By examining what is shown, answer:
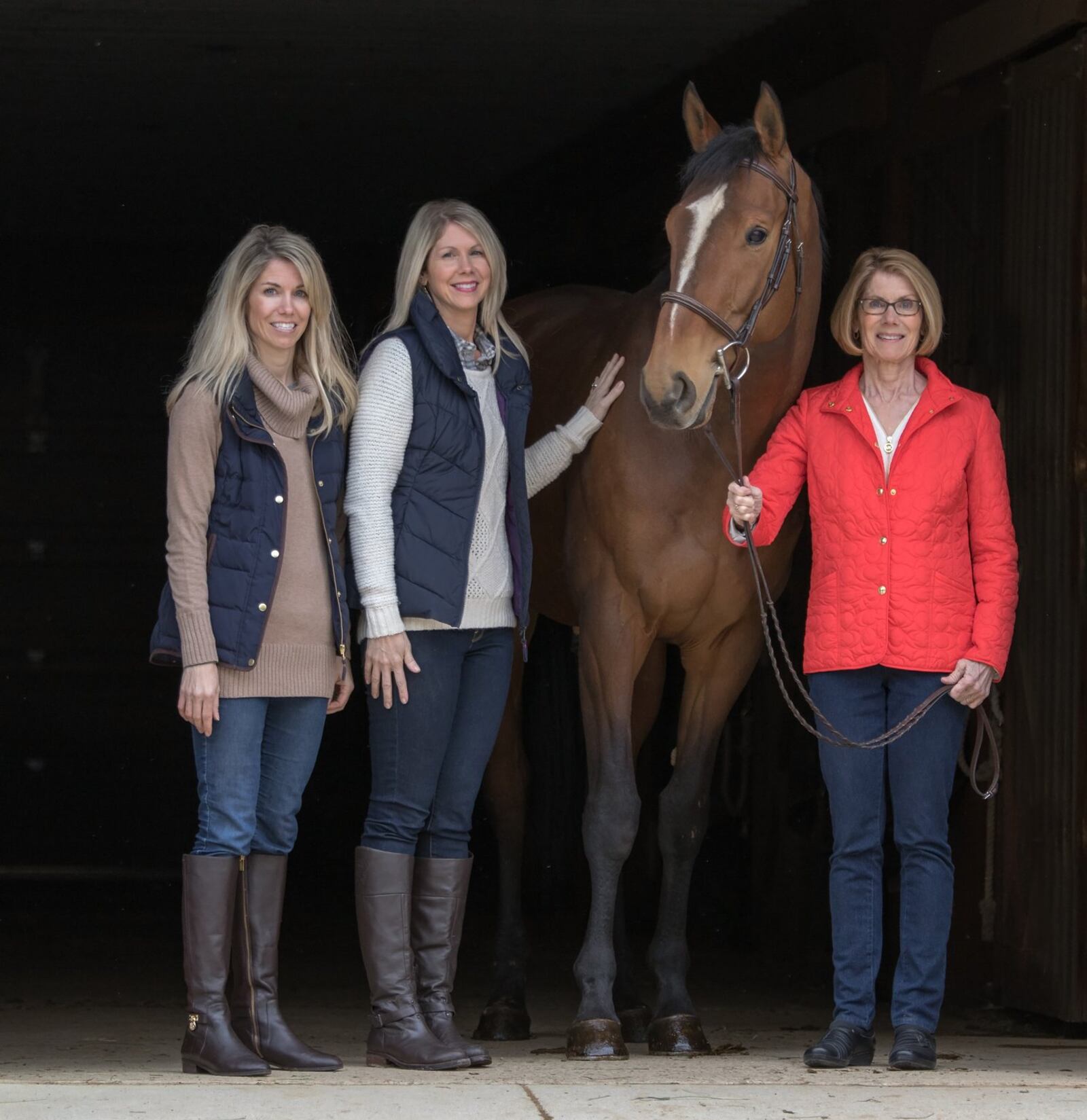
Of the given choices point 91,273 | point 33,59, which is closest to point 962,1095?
point 33,59

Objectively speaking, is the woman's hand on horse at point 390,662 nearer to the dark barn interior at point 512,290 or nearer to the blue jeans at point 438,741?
the blue jeans at point 438,741

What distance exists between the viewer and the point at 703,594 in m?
4.19

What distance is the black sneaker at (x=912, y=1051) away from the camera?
3.59 meters

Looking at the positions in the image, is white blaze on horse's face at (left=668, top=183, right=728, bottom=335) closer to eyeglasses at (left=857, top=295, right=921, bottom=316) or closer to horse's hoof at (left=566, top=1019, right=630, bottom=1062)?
eyeglasses at (left=857, top=295, right=921, bottom=316)

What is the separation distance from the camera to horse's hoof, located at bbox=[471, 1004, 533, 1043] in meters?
4.49

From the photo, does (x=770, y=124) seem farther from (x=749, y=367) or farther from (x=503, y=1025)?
(x=503, y=1025)

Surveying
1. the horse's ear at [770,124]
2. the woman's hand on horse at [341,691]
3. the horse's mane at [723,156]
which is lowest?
the woman's hand on horse at [341,691]

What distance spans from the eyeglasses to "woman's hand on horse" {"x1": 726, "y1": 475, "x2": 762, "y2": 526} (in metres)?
0.46

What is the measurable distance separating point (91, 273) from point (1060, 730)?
790 cm

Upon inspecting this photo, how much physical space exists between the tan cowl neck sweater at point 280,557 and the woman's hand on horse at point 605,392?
35.1 inches

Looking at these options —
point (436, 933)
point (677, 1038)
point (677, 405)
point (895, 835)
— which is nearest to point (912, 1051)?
point (895, 835)

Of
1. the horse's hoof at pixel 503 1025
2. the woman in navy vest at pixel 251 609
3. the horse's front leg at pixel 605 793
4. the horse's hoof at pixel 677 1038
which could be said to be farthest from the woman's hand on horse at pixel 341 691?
the horse's hoof at pixel 503 1025

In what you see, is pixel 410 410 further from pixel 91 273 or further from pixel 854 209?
pixel 91 273

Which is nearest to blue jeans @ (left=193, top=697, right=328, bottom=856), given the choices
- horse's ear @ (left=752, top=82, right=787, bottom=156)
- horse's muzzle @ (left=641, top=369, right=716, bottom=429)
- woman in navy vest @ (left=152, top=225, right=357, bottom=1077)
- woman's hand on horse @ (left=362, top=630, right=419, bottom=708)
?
woman in navy vest @ (left=152, top=225, right=357, bottom=1077)
